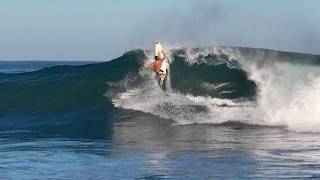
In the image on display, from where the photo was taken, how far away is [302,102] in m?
19.1

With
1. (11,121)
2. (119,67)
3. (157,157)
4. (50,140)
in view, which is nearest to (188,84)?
(119,67)

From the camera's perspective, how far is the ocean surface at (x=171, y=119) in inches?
425

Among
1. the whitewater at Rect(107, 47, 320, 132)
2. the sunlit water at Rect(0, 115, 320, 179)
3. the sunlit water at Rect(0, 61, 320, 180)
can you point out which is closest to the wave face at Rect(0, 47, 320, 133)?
the whitewater at Rect(107, 47, 320, 132)

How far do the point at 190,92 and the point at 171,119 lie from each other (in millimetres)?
3343

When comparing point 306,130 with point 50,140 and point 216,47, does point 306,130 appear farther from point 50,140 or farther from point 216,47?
point 216,47

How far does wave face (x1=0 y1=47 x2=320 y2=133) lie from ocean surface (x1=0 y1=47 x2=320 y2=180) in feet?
0.13

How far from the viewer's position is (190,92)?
21.9 meters

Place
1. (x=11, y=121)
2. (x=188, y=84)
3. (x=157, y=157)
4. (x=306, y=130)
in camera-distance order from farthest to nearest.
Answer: (x=188, y=84) → (x=11, y=121) → (x=306, y=130) → (x=157, y=157)

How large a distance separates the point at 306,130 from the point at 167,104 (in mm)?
5449

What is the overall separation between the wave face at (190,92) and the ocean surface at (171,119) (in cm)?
4

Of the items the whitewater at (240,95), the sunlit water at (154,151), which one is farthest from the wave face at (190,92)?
the sunlit water at (154,151)

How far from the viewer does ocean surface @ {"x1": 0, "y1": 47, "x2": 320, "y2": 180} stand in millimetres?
10789

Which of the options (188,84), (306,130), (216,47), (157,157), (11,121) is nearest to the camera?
(157,157)

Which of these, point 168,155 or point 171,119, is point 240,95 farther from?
point 168,155
